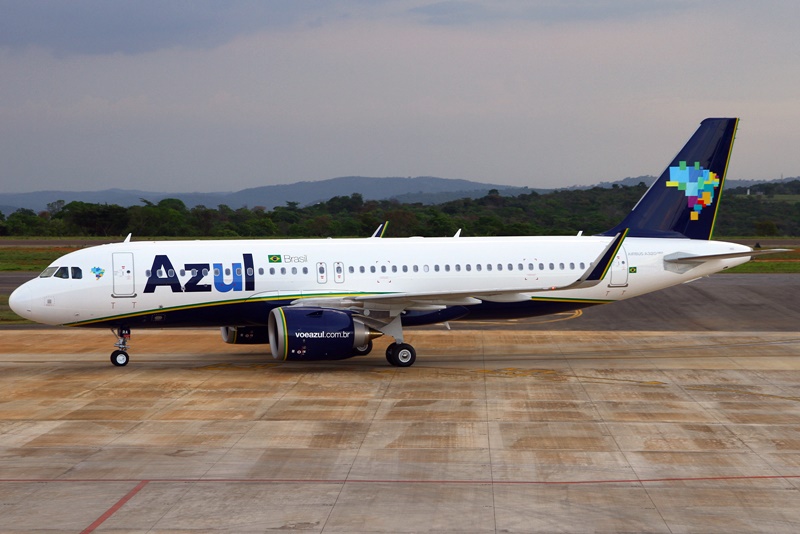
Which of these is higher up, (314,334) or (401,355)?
(314,334)

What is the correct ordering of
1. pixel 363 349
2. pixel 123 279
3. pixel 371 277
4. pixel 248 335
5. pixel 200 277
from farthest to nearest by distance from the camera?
1. pixel 248 335
2. pixel 371 277
3. pixel 363 349
4. pixel 200 277
5. pixel 123 279

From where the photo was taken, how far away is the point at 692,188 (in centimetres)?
3044

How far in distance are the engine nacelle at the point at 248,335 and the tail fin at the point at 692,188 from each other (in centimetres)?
1210

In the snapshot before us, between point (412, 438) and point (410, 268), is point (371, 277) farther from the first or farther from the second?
point (412, 438)

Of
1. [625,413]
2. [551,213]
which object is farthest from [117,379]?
[551,213]

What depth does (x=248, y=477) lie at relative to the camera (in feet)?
52.6

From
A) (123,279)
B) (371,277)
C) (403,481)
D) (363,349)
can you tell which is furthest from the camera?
(371,277)

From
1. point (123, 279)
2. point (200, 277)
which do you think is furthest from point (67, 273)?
point (200, 277)

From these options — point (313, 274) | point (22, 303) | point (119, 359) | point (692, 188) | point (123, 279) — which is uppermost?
point (692, 188)

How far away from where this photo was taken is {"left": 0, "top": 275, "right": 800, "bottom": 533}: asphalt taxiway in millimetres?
14188

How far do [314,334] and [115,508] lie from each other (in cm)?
1135

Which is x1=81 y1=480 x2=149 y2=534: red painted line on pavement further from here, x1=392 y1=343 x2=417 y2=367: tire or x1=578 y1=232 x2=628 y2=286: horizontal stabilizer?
x1=578 y1=232 x2=628 y2=286: horizontal stabilizer

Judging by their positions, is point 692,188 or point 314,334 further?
point 692,188

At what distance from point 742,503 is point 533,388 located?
30.9 feet
